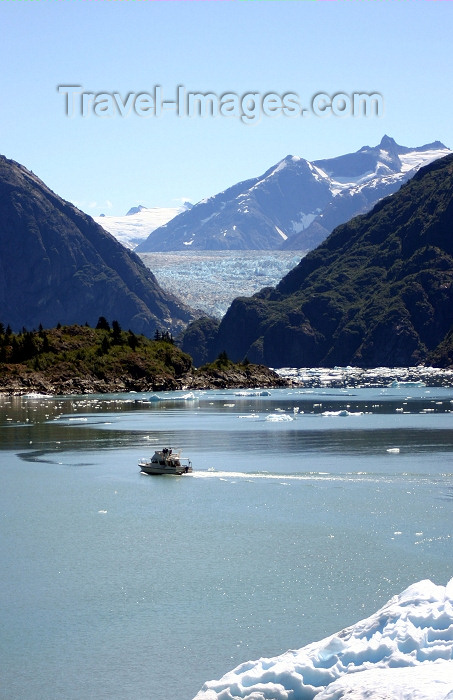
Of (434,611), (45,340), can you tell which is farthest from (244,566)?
(45,340)

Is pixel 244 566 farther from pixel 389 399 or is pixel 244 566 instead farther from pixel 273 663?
pixel 389 399

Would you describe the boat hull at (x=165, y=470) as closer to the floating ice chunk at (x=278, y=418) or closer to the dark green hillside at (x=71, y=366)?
the floating ice chunk at (x=278, y=418)

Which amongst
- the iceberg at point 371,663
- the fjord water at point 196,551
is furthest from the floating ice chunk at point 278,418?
the iceberg at point 371,663

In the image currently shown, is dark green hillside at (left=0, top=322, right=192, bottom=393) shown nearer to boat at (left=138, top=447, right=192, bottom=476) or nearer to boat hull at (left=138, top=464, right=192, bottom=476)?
boat at (left=138, top=447, right=192, bottom=476)

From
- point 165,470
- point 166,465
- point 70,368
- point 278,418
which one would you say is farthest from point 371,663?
point 70,368

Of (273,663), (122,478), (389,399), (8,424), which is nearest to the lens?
(273,663)

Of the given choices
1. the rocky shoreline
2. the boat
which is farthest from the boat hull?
the rocky shoreline
